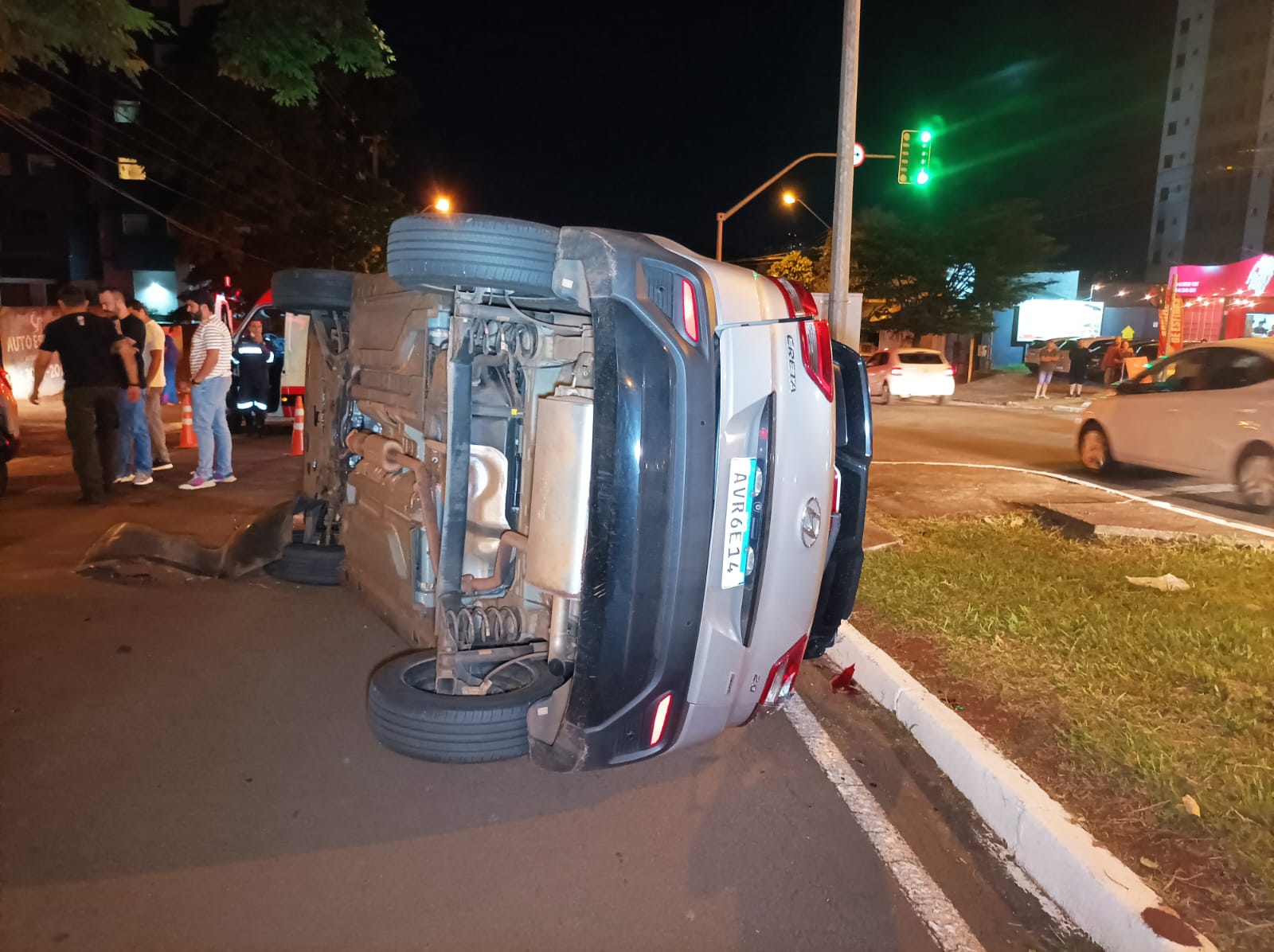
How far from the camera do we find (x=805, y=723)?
429 cm

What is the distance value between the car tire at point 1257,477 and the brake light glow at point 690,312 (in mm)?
8483

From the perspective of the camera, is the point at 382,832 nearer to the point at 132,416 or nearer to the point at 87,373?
the point at 87,373

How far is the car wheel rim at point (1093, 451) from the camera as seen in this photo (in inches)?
447

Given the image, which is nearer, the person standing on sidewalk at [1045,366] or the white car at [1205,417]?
the white car at [1205,417]

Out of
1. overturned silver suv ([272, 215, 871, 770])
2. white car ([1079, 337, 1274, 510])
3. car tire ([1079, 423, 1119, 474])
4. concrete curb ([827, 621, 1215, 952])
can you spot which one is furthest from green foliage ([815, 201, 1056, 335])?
overturned silver suv ([272, 215, 871, 770])

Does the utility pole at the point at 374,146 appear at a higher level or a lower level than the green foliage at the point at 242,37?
higher

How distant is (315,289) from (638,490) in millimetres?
3227

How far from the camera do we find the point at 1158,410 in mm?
10227

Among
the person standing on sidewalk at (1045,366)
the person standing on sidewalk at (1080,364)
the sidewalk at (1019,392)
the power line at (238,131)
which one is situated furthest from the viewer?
the person standing on sidewalk at (1080,364)

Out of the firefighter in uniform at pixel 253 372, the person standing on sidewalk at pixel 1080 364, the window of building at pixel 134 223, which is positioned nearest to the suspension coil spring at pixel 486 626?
the firefighter in uniform at pixel 253 372

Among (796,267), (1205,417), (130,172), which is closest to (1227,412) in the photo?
(1205,417)

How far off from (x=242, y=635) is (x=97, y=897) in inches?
96.9

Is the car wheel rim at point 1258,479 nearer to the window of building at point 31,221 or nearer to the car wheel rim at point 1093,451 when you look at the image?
the car wheel rim at point 1093,451

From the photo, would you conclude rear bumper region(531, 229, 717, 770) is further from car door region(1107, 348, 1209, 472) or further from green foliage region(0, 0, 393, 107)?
car door region(1107, 348, 1209, 472)
